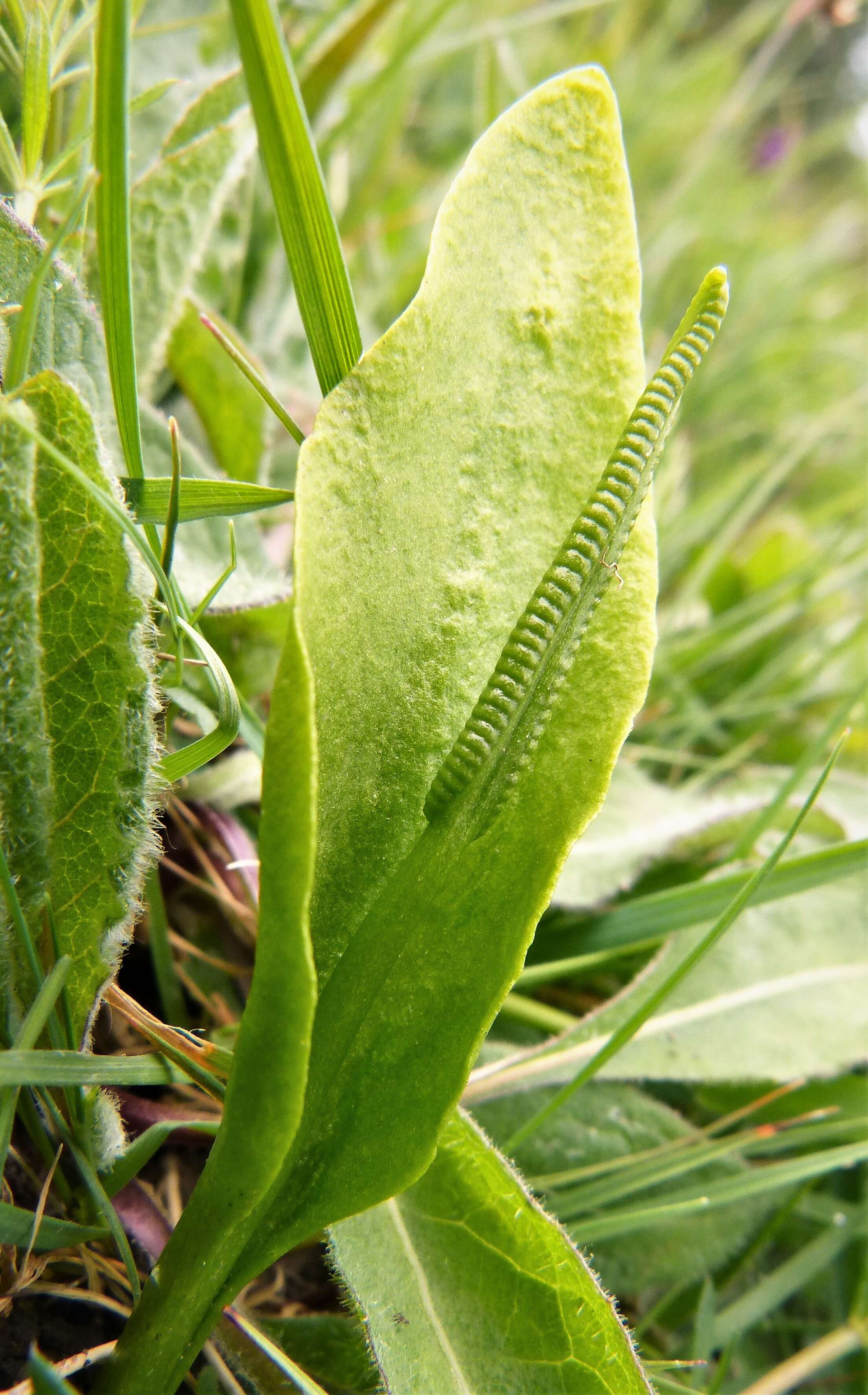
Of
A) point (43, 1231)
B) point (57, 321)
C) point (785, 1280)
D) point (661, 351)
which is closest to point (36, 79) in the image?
point (57, 321)

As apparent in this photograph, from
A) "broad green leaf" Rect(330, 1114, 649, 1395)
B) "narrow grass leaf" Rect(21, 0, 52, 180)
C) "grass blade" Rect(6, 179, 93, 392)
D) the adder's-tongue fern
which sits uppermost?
"narrow grass leaf" Rect(21, 0, 52, 180)

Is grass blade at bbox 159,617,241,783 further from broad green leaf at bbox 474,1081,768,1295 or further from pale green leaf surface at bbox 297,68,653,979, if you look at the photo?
broad green leaf at bbox 474,1081,768,1295

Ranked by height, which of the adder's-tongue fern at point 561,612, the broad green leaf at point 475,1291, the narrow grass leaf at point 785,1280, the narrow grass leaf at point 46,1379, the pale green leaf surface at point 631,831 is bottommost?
the narrow grass leaf at point 785,1280

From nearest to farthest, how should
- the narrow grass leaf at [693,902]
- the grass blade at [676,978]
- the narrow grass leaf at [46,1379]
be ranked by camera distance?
1. the narrow grass leaf at [46,1379]
2. the grass blade at [676,978]
3. the narrow grass leaf at [693,902]

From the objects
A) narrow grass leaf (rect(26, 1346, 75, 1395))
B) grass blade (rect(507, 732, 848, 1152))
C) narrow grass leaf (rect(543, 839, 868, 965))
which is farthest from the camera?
narrow grass leaf (rect(543, 839, 868, 965))

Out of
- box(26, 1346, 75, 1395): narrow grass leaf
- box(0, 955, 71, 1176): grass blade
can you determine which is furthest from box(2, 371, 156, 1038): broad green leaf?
box(26, 1346, 75, 1395): narrow grass leaf

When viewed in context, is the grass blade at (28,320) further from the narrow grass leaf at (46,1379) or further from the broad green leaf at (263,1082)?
the narrow grass leaf at (46,1379)

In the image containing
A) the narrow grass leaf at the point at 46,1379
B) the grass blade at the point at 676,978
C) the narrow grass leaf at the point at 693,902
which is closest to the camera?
the narrow grass leaf at the point at 46,1379

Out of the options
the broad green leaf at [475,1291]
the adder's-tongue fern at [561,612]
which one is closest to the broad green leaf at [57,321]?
the adder's-tongue fern at [561,612]
